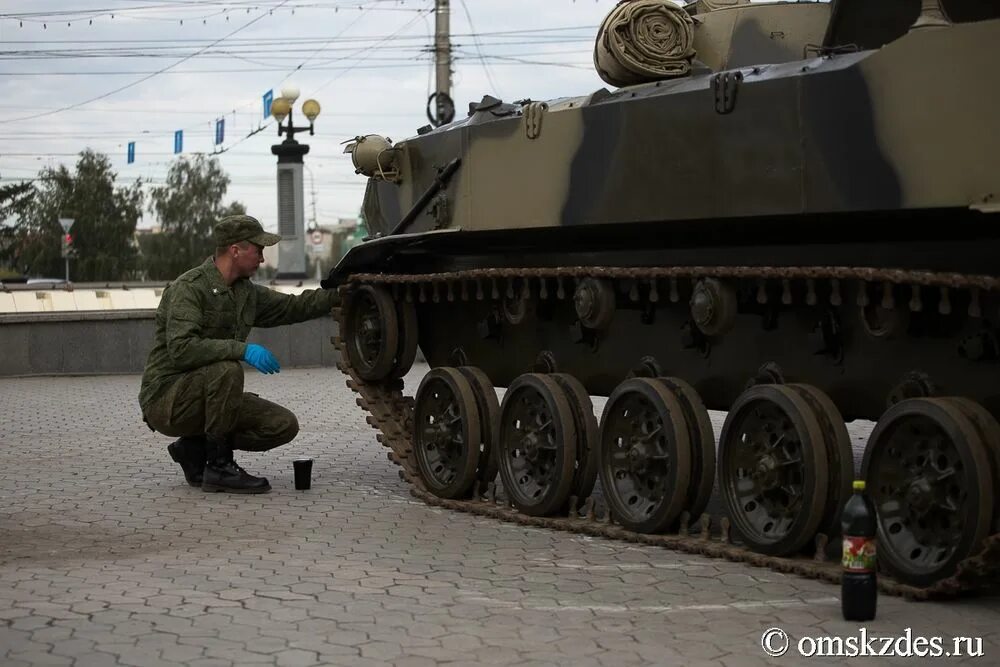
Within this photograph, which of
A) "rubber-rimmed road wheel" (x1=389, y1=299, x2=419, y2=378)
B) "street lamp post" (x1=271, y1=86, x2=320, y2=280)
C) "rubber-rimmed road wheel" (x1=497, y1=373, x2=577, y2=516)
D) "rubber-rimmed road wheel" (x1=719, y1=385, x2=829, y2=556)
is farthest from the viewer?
"street lamp post" (x1=271, y1=86, x2=320, y2=280)

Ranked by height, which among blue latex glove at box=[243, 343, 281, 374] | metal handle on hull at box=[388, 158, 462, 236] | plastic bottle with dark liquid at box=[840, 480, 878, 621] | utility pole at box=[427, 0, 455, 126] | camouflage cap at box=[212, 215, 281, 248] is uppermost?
utility pole at box=[427, 0, 455, 126]

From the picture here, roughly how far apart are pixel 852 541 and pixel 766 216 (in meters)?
2.08

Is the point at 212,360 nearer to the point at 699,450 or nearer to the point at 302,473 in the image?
the point at 302,473

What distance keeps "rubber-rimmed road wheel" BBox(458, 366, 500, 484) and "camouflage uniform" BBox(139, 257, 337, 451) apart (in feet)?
5.44

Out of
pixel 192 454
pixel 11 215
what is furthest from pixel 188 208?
pixel 192 454

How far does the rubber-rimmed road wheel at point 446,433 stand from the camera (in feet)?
36.4

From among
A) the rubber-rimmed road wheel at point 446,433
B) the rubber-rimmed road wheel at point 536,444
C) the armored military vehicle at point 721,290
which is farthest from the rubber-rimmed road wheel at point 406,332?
the rubber-rimmed road wheel at point 536,444

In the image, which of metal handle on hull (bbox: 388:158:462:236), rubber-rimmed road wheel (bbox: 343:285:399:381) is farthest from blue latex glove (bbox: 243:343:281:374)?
metal handle on hull (bbox: 388:158:462:236)

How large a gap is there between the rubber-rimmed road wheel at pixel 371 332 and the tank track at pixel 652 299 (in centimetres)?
8

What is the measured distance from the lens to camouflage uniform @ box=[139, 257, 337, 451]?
457 inches

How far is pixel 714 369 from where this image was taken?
9969 mm

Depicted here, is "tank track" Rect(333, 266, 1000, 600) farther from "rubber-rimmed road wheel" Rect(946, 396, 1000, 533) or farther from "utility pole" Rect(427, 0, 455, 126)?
"utility pole" Rect(427, 0, 455, 126)

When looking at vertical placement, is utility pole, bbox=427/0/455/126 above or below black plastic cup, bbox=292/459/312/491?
above

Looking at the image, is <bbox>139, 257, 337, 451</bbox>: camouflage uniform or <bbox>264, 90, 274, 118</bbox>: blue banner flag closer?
<bbox>139, 257, 337, 451</bbox>: camouflage uniform
